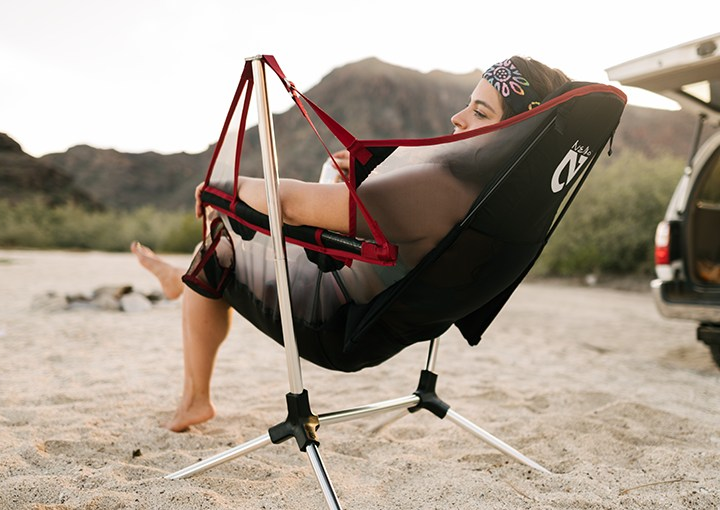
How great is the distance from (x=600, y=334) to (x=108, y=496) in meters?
5.07

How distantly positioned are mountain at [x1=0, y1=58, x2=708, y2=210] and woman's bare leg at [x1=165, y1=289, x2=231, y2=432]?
50.4 m

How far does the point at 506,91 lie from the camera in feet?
5.78

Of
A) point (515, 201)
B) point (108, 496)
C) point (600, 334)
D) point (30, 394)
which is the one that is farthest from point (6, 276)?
point (515, 201)

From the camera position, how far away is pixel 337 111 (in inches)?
2354

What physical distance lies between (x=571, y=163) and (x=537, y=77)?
259 millimetres

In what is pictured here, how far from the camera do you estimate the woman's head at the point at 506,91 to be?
69.5 inches

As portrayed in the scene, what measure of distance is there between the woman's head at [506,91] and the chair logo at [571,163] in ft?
0.56

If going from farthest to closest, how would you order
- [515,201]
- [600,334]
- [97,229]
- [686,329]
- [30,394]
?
[97,229]
[686,329]
[600,334]
[30,394]
[515,201]

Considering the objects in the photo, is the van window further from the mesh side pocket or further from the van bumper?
the mesh side pocket

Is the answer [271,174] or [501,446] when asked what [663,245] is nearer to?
[501,446]

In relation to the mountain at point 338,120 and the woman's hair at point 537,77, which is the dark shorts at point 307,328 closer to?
the woman's hair at point 537,77

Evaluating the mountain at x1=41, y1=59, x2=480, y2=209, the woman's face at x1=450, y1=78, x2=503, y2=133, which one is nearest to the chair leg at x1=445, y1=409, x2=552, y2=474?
the woman's face at x1=450, y1=78, x2=503, y2=133

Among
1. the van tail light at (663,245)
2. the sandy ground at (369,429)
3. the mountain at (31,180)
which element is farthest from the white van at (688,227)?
the mountain at (31,180)

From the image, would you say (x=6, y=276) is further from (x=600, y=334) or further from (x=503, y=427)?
(x=503, y=427)
